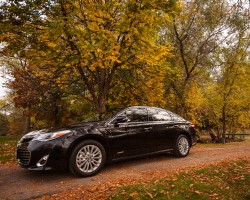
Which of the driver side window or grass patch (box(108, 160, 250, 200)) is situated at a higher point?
the driver side window

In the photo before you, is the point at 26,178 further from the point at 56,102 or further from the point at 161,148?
the point at 56,102

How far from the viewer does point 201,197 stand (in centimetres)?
424

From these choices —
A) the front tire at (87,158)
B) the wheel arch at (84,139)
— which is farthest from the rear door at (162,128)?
the front tire at (87,158)

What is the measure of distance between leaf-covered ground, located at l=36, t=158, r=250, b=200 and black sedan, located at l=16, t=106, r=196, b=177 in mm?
745

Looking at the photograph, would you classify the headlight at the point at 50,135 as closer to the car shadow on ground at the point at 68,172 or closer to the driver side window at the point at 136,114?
the car shadow on ground at the point at 68,172

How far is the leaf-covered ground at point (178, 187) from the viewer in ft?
13.8

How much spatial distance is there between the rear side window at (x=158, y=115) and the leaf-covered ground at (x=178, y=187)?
1833 mm

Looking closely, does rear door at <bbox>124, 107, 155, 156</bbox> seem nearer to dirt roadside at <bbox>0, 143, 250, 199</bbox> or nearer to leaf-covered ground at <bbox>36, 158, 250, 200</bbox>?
dirt roadside at <bbox>0, 143, 250, 199</bbox>

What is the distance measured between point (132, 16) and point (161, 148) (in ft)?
14.0

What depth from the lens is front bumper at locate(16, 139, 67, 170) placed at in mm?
4863

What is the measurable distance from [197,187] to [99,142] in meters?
2.36

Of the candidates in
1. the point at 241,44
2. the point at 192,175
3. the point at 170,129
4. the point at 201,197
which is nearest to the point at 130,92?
the point at 170,129

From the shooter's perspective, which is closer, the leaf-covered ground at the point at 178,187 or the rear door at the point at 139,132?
the leaf-covered ground at the point at 178,187

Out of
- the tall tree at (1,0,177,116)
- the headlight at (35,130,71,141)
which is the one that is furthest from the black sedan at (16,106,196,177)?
the tall tree at (1,0,177,116)
